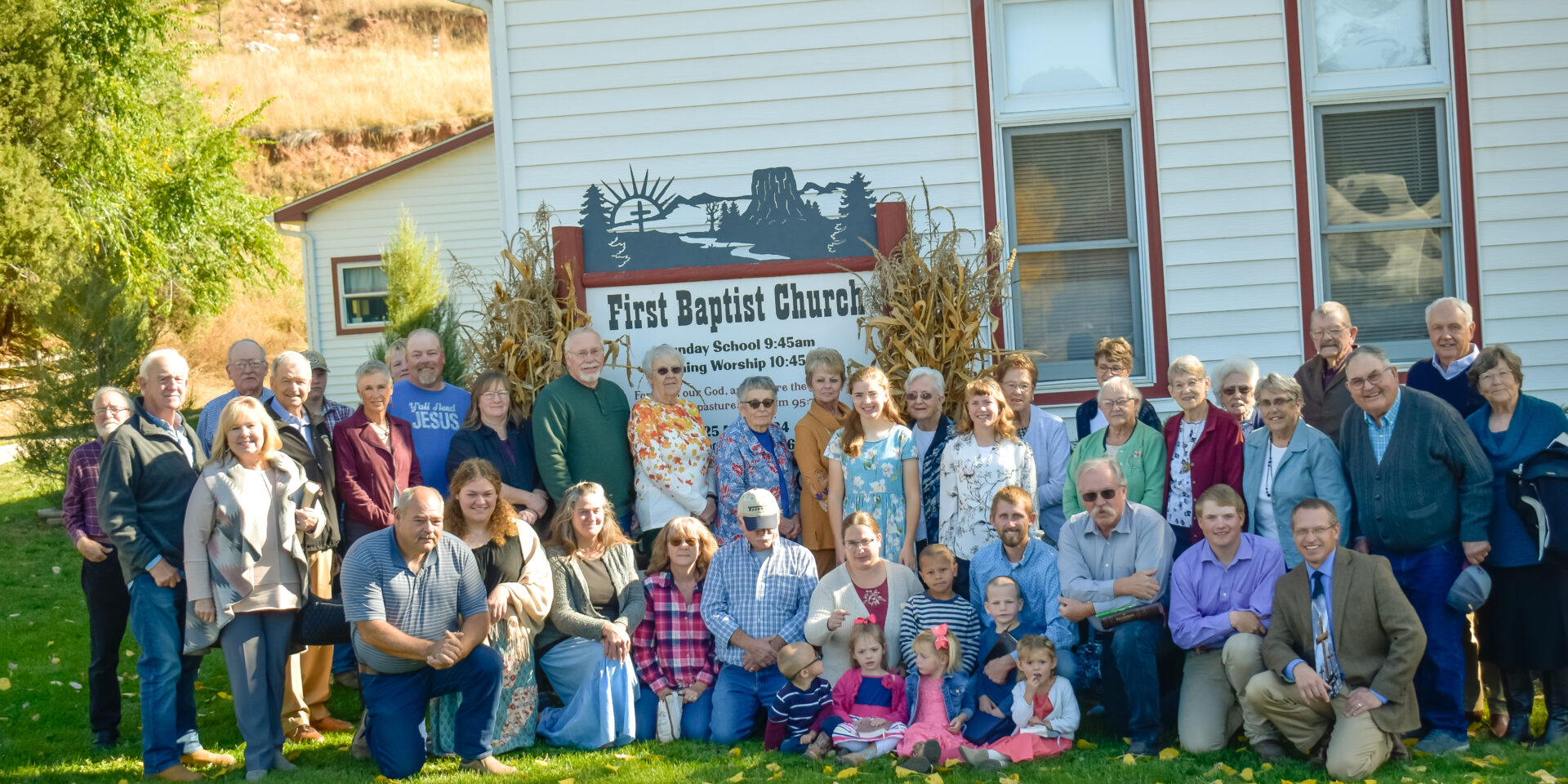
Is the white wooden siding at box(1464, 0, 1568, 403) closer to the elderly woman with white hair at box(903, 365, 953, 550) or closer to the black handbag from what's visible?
the elderly woman with white hair at box(903, 365, 953, 550)

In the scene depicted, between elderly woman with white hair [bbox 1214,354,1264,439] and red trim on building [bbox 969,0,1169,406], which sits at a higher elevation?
red trim on building [bbox 969,0,1169,406]

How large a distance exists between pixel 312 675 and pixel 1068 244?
5.05 m

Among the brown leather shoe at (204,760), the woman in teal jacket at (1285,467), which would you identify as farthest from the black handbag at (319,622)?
the woman in teal jacket at (1285,467)

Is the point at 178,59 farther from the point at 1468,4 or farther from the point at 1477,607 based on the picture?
the point at 1477,607

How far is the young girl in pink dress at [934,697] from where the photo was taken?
16.9 ft

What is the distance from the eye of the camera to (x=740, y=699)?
5789 mm

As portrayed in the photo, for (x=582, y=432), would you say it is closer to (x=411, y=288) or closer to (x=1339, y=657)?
(x=1339, y=657)

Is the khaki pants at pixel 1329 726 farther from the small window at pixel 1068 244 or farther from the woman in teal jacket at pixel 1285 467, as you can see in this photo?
the small window at pixel 1068 244

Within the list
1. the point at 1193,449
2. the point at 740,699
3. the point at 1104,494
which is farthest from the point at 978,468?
the point at 740,699

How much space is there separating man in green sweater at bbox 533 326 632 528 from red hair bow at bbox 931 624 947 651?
1952mm

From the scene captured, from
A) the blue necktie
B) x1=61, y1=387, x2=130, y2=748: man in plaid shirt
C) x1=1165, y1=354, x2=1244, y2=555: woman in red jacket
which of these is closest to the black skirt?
the blue necktie

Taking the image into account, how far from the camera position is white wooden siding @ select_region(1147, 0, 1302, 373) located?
7.49 meters

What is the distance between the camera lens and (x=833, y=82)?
759cm

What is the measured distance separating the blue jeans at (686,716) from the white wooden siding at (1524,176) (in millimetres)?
5225
